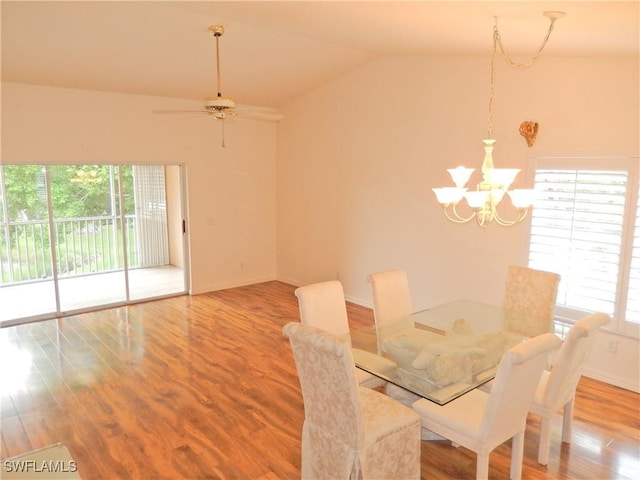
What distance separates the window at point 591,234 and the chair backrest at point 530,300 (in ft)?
2.17

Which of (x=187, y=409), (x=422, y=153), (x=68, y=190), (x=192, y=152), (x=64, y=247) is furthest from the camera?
(x=192, y=152)

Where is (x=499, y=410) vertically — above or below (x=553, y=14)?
below

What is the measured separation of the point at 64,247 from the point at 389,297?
15.7 feet

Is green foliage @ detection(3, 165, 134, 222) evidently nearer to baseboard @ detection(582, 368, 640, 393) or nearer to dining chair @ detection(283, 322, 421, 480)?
dining chair @ detection(283, 322, 421, 480)

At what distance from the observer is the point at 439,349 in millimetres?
2814

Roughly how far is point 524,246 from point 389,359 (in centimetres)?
235

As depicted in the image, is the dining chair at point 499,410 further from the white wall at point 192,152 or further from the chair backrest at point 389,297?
the white wall at point 192,152

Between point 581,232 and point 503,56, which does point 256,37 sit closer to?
point 503,56

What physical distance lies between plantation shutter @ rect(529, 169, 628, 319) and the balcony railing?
518 centimetres

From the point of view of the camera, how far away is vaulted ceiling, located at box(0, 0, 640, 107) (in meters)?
2.83

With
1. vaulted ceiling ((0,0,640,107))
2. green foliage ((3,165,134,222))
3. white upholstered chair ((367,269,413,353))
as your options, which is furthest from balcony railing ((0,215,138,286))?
white upholstered chair ((367,269,413,353))

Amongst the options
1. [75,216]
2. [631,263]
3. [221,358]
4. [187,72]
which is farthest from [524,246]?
[75,216]

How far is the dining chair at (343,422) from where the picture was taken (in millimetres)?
2199

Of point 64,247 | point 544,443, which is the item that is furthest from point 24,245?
point 544,443
